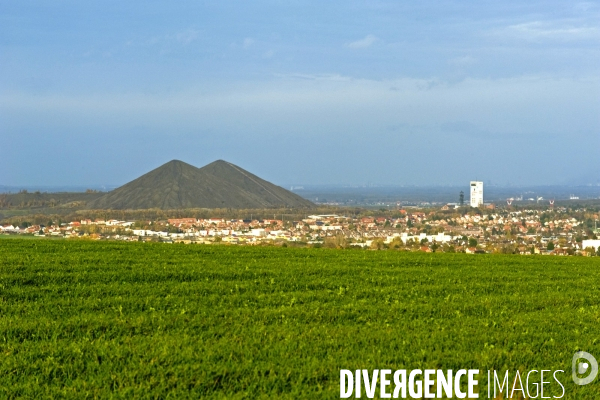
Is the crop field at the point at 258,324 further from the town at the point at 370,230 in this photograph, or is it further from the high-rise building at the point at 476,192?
the high-rise building at the point at 476,192

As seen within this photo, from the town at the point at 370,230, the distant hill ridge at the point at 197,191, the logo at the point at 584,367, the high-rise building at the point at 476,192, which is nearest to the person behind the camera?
the logo at the point at 584,367

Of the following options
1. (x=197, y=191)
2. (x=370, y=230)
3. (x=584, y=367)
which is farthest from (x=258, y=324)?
(x=197, y=191)

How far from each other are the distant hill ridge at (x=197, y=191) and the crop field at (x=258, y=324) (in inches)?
2505

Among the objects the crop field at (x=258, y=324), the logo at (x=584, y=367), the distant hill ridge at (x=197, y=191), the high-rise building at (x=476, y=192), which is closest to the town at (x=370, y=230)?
the crop field at (x=258, y=324)

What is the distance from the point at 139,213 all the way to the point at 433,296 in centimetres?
5826

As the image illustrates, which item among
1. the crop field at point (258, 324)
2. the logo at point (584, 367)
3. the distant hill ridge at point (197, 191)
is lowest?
the logo at point (584, 367)

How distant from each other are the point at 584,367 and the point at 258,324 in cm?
458

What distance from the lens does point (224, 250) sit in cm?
2077

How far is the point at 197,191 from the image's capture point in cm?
8388

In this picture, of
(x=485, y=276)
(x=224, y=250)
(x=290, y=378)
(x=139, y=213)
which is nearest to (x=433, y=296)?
(x=485, y=276)

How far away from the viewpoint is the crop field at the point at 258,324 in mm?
7434

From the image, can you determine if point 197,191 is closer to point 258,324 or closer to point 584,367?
point 258,324

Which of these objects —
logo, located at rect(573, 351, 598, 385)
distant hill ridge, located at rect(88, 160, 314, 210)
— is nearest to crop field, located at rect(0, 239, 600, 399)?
logo, located at rect(573, 351, 598, 385)

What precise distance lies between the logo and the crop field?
0.14 metres
